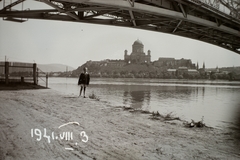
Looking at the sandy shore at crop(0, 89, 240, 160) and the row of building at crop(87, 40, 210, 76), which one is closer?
the sandy shore at crop(0, 89, 240, 160)

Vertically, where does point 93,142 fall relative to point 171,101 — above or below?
above

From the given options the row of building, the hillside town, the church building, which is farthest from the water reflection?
the church building

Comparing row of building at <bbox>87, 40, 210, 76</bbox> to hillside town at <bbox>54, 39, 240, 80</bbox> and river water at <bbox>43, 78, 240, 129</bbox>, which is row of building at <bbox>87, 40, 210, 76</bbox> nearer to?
hillside town at <bbox>54, 39, 240, 80</bbox>

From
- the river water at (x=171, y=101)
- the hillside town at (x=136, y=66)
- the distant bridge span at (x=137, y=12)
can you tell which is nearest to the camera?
the hillside town at (x=136, y=66)

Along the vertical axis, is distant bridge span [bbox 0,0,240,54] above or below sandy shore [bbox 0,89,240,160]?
above

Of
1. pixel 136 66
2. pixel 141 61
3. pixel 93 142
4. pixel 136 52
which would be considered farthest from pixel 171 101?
pixel 93 142

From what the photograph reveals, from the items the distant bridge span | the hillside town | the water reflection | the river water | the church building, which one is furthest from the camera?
the water reflection

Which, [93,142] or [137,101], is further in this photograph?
[137,101]

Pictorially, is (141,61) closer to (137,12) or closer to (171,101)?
(137,12)

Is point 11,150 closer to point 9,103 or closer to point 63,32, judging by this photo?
point 9,103

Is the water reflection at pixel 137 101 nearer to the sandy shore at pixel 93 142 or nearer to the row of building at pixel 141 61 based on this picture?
the row of building at pixel 141 61

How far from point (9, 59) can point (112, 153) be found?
265 centimetres

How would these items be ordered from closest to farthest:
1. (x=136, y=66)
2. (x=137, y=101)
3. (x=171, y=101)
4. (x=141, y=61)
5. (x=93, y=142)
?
(x=93, y=142), (x=141, y=61), (x=136, y=66), (x=137, y=101), (x=171, y=101)

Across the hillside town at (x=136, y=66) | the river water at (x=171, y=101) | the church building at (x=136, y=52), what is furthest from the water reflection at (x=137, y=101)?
the church building at (x=136, y=52)
